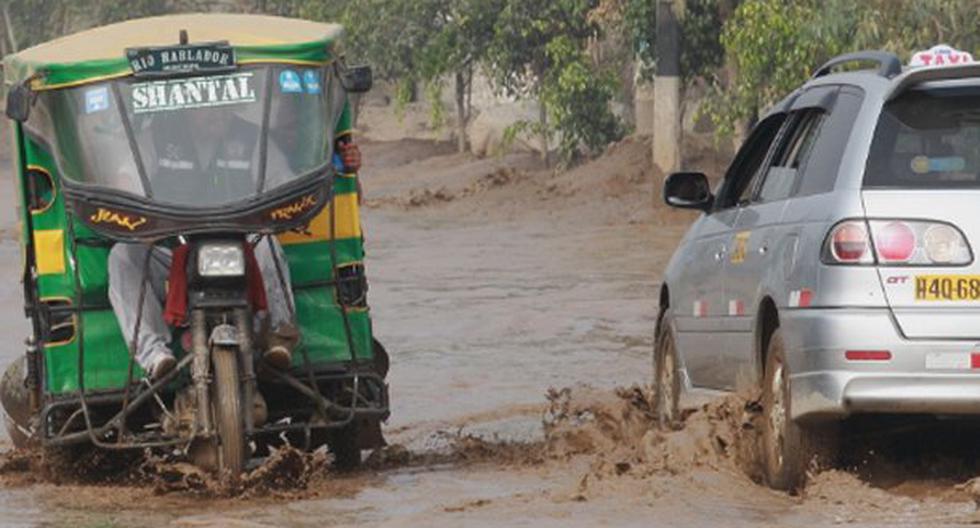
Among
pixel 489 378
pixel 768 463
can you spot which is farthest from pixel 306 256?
pixel 489 378

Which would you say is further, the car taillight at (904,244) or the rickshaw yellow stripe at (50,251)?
the rickshaw yellow stripe at (50,251)

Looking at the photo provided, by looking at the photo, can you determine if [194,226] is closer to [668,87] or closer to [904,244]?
[904,244]

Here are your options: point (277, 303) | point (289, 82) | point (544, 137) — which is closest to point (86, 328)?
point (277, 303)

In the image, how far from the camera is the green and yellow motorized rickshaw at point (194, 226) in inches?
409

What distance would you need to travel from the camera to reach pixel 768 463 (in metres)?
9.62

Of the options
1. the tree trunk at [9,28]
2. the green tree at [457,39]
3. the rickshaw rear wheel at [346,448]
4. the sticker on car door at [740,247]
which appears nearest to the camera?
the sticker on car door at [740,247]

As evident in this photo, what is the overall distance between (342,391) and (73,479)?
1.30 m

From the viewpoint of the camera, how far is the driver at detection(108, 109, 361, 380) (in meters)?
10.6

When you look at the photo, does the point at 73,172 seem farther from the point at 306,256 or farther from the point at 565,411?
the point at 565,411

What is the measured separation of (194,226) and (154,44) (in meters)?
1.07

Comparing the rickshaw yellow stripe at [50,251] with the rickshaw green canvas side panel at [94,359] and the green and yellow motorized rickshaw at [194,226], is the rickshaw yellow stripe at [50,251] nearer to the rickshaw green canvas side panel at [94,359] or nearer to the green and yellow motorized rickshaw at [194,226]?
the green and yellow motorized rickshaw at [194,226]

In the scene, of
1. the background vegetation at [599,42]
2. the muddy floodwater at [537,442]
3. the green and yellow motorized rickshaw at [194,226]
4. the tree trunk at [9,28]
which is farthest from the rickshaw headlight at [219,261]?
the tree trunk at [9,28]

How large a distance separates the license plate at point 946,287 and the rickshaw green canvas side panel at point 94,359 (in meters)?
3.77

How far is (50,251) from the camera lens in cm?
1089
